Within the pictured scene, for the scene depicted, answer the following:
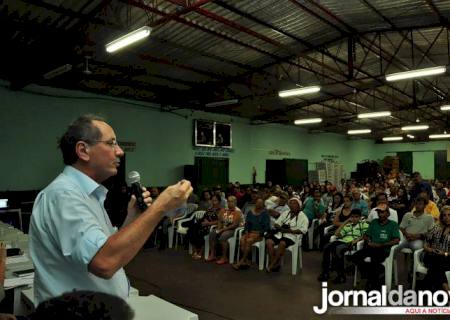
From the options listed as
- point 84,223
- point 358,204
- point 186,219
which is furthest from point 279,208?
point 84,223

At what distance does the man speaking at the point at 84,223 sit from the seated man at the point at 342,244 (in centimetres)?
436

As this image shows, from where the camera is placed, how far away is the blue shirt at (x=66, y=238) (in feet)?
2.84

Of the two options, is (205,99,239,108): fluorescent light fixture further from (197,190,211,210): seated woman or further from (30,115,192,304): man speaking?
(30,115,192,304): man speaking

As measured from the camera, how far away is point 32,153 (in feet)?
27.1

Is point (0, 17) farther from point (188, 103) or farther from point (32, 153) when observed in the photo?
point (188, 103)

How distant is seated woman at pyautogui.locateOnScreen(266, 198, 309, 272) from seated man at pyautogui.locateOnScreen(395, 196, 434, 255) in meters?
1.44

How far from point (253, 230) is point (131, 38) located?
3586mm

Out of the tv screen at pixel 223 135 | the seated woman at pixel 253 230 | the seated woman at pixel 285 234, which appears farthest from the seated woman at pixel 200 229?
the tv screen at pixel 223 135

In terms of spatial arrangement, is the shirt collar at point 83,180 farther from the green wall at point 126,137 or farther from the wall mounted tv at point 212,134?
the wall mounted tv at point 212,134

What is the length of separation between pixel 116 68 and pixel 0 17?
270 centimetres

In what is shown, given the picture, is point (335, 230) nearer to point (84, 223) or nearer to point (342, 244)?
point (342, 244)

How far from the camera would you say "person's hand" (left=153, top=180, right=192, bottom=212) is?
0.92 metres

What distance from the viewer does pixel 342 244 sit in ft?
16.4

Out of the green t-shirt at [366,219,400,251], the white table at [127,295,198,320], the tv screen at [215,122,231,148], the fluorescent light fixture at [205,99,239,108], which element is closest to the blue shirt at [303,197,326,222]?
the green t-shirt at [366,219,400,251]
